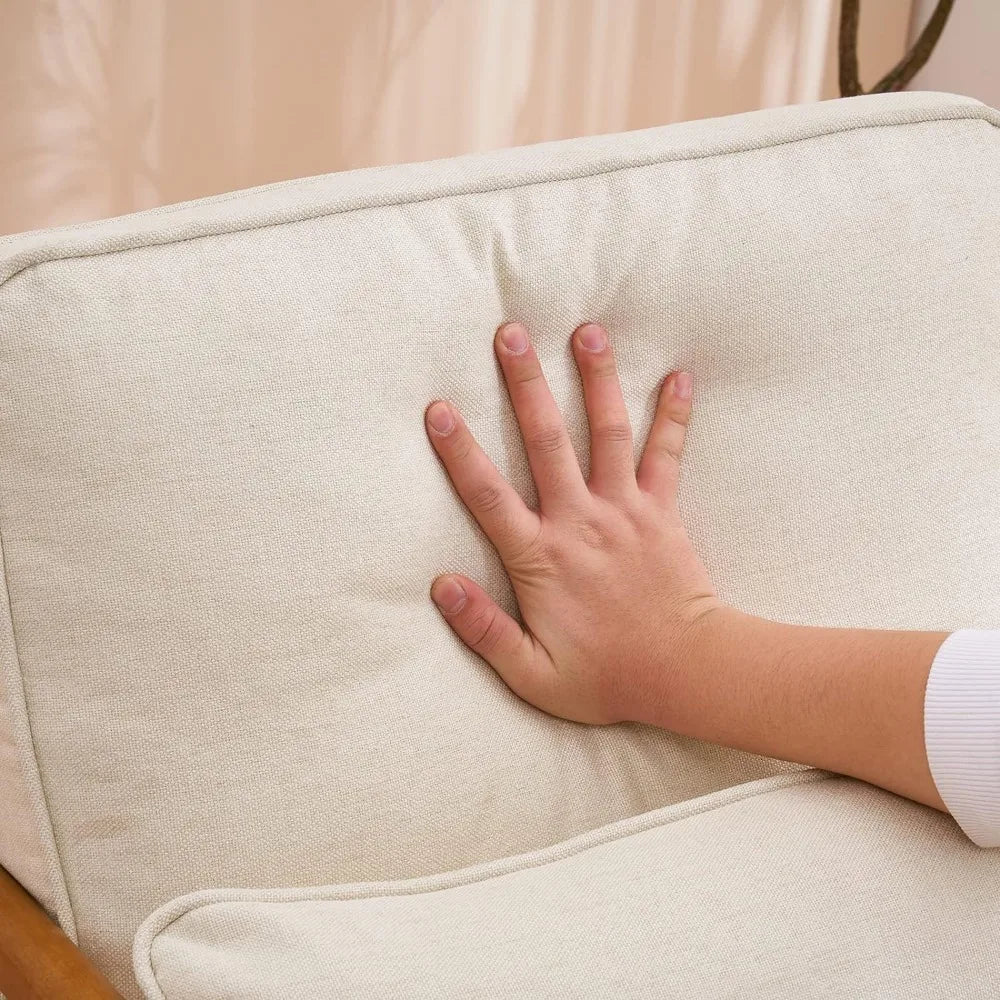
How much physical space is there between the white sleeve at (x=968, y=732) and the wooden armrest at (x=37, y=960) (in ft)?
1.41

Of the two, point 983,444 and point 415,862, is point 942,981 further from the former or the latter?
point 983,444

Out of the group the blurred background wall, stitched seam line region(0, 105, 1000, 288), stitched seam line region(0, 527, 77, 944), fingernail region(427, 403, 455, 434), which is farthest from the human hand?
the blurred background wall

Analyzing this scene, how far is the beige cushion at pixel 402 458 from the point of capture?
0.66m

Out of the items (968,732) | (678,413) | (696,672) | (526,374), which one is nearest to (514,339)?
(526,374)

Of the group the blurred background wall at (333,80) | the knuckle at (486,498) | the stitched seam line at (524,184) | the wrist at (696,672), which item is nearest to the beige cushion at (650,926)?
the wrist at (696,672)

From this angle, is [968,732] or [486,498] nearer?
[968,732]

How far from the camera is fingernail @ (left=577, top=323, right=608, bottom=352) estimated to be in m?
0.79

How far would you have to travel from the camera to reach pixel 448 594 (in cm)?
74

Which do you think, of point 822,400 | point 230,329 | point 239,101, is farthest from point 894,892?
point 239,101

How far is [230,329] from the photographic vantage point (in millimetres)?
685

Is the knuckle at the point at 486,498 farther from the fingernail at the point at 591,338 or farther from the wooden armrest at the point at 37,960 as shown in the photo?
the wooden armrest at the point at 37,960

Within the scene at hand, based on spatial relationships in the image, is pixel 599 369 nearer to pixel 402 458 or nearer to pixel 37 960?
pixel 402 458

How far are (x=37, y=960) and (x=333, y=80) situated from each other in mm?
1593

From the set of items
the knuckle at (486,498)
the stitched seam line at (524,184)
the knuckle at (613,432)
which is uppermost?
the stitched seam line at (524,184)
